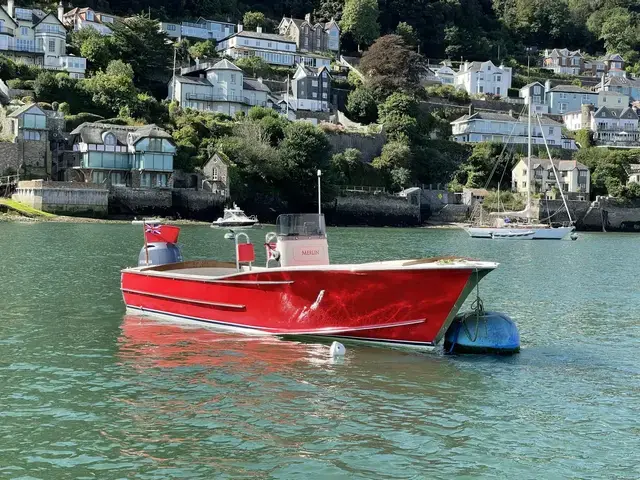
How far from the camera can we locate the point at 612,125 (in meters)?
117

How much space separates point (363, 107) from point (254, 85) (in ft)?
49.3

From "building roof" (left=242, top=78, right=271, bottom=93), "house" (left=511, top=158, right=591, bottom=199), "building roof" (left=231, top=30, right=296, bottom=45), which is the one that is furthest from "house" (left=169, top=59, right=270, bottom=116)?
"house" (left=511, top=158, right=591, bottom=199)

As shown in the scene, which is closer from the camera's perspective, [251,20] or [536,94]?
[536,94]

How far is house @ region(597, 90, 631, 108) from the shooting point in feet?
416

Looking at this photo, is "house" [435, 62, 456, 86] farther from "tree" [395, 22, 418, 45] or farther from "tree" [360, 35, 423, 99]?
"tree" [360, 35, 423, 99]

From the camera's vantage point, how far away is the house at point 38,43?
3610 inches

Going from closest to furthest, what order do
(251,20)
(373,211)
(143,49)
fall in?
(373,211) → (143,49) → (251,20)

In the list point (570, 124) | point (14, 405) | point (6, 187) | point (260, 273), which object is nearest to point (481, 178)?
point (570, 124)

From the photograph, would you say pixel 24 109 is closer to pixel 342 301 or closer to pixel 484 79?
pixel 342 301

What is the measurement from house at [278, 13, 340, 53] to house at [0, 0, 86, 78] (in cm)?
3887

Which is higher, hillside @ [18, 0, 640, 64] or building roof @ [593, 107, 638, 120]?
hillside @ [18, 0, 640, 64]

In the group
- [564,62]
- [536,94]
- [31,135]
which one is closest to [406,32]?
[536,94]

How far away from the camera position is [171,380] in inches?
569

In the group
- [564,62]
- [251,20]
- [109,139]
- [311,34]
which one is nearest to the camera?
[109,139]
